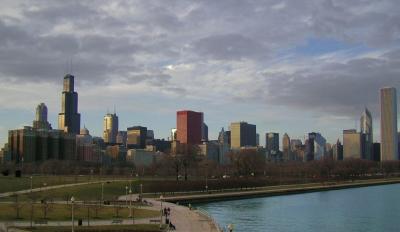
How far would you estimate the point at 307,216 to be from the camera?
3356 inches

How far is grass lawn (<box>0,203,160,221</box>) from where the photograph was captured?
6328 cm

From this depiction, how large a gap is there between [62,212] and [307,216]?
117ft

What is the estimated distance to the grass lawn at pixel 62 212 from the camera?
208ft

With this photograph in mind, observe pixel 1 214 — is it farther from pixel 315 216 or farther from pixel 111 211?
pixel 315 216

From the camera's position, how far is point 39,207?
73.8 m

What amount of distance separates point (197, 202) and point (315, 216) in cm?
3158

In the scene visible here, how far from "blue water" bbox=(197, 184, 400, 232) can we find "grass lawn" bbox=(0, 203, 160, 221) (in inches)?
428

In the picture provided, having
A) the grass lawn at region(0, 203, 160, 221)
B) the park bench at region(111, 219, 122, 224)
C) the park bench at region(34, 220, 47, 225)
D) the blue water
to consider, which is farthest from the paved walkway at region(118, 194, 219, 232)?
the park bench at region(34, 220, 47, 225)

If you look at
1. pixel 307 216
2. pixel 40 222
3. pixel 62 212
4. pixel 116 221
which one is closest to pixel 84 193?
pixel 62 212

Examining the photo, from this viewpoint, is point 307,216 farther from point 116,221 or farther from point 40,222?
point 40,222

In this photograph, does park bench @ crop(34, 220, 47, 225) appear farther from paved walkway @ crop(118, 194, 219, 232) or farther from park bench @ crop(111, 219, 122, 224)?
paved walkway @ crop(118, 194, 219, 232)

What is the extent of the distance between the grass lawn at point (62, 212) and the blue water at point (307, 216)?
1088cm

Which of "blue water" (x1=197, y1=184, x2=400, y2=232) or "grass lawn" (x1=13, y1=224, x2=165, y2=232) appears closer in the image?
"grass lawn" (x1=13, y1=224, x2=165, y2=232)

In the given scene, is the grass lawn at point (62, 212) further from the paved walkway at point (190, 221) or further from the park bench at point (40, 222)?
the park bench at point (40, 222)
